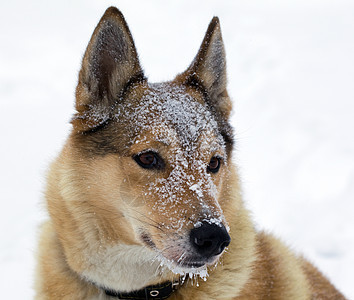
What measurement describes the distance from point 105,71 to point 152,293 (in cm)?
160

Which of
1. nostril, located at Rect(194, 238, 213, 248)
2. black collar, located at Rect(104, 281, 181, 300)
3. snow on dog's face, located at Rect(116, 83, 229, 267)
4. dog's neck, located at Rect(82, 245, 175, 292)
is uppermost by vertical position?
snow on dog's face, located at Rect(116, 83, 229, 267)

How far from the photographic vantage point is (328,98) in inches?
404

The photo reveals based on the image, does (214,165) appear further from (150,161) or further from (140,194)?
(140,194)

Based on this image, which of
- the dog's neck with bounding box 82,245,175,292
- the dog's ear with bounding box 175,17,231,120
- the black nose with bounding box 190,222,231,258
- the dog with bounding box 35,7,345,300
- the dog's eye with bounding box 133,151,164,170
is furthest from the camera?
the dog's ear with bounding box 175,17,231,120

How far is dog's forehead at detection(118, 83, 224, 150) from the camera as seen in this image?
9.79 ft

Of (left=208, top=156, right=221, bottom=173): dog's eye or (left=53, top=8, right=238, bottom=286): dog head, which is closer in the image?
(left=53, top=8, right=238, bottom=286): dog head

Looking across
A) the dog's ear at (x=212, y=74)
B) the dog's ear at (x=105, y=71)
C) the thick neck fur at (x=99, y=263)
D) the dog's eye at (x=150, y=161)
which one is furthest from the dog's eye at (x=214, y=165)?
the dog's ear at (x=105, y=71)

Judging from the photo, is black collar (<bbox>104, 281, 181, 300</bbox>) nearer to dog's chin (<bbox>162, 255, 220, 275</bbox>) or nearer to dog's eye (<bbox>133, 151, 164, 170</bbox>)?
dog's chin (<bbox>162, 255, 220, 275</bbox>)

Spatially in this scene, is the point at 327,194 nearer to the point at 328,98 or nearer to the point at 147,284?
the point at 328,98

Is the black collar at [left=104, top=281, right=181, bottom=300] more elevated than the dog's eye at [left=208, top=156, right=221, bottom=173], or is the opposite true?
the dog's eye at [left=208, top=156, right=221, bottom=173]

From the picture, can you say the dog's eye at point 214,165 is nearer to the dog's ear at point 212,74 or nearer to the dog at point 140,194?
the dog at point 140,194

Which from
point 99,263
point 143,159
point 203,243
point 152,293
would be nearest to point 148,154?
point 143,159

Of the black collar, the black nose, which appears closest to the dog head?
the black nose

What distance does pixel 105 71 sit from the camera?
10.7 feet
